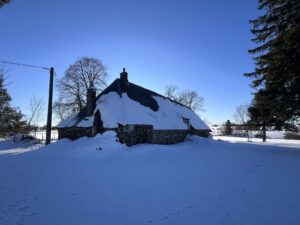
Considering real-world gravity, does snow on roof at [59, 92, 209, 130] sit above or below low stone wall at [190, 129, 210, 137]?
above

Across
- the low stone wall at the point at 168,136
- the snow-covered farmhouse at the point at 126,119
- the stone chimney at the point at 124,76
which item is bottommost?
the low stone wall at the point at 168,136

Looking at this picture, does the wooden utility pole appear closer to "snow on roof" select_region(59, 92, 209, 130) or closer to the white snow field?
"snow on roof" select_region(59, 92, 209, 130)

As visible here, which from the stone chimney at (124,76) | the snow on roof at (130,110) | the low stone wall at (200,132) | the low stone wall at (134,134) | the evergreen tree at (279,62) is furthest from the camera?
the low stone wall at (200,132)

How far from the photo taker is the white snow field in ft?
16.6

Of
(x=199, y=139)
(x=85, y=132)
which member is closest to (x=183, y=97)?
(x=199, y=139)

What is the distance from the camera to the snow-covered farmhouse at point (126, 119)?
1939cm

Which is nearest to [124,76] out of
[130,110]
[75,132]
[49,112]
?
[130,110]

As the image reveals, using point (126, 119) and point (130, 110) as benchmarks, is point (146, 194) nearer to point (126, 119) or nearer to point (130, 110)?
point (126, 119)

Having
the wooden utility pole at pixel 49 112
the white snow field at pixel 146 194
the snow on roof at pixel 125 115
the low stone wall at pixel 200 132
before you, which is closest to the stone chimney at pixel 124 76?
the snow on roof at pixel 125 115

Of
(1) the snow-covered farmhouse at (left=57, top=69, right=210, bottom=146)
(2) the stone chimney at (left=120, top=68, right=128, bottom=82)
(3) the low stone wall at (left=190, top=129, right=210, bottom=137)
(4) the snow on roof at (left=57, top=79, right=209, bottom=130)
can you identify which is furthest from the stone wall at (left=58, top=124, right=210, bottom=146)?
(2) the stone chimney at (left=120, top=68, right=128, bottom=82)

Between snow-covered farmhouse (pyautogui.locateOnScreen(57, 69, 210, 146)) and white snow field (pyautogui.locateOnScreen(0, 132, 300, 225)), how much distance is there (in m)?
7.75

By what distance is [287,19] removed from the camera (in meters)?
15.8

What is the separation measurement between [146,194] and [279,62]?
43.0 ft

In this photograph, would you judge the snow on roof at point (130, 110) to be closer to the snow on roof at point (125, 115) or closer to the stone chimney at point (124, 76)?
the snow on roof at point (125, 115)
